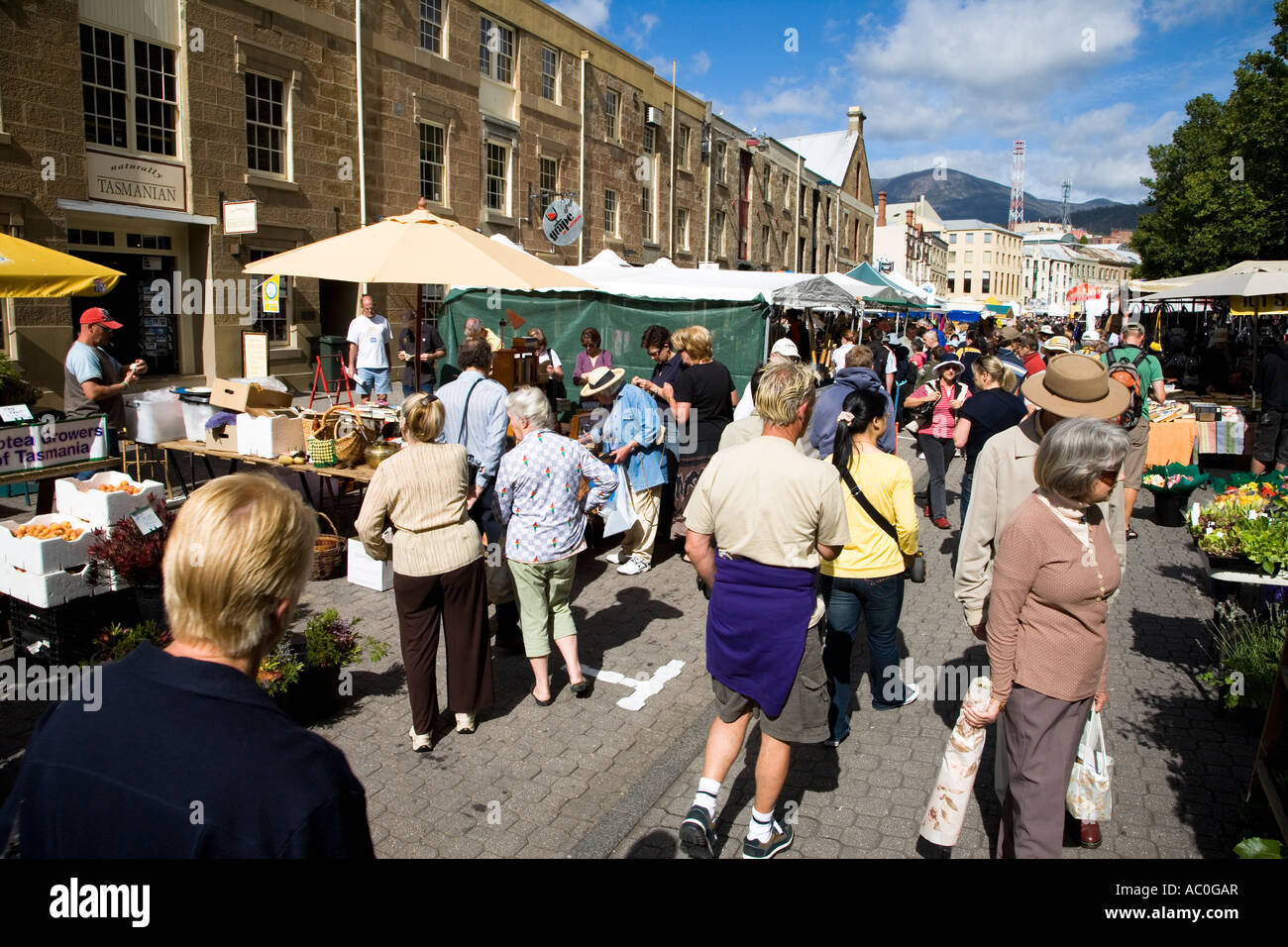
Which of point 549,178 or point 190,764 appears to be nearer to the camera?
point 190,764

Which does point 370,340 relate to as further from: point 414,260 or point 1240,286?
point 1240,286

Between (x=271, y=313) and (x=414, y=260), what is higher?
(x=271, y=313)

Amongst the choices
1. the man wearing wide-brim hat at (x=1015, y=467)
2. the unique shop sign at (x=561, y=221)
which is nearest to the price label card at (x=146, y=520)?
the man wearing wide-brim hat at (x=1015, y=467)

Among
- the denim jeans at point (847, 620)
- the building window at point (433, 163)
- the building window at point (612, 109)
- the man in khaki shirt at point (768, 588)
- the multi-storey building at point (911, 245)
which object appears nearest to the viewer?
the man in khaki shirt at point (768, 588)

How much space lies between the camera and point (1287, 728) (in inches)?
146

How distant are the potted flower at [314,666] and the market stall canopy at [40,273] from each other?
12.3ft

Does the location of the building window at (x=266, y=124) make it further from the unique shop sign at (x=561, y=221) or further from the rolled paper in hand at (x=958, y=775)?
the rolled paper in hand at (x=958, y=775)

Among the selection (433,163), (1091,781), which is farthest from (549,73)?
(1091,781)

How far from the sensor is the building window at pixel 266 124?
16625 mm

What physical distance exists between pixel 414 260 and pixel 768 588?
14.9 feet

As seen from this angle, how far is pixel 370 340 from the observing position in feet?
41.7

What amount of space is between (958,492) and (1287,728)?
24.7ft

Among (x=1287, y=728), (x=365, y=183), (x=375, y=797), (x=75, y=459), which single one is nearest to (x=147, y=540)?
(x=75, y=459)

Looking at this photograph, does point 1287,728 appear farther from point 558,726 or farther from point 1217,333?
point 1217,333
